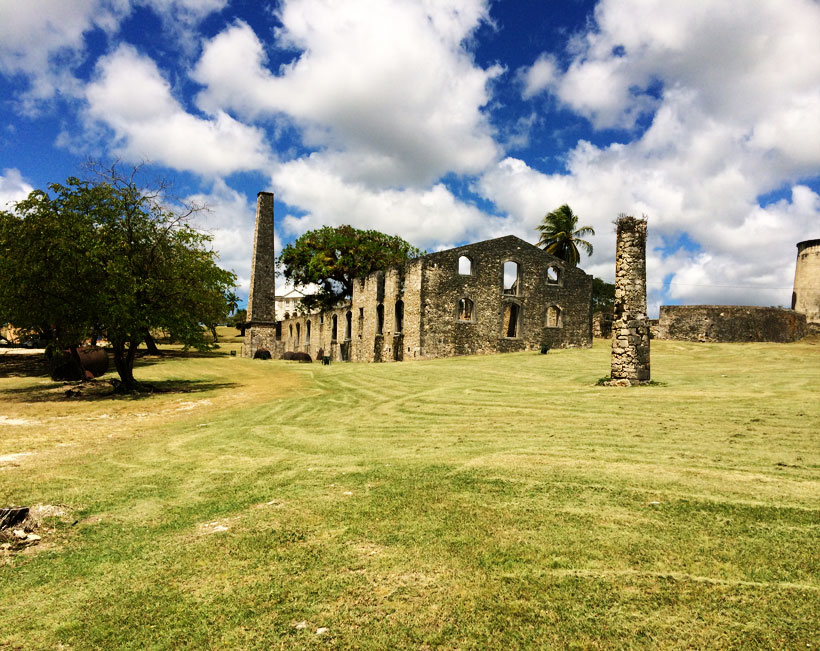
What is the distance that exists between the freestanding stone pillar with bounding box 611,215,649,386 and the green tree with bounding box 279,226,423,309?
34280mm

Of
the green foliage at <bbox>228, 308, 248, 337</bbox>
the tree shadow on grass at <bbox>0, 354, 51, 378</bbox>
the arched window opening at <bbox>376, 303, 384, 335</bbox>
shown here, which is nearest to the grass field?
the tree shadow on grass at <bbox>0, 354, 51, 378</bbox>

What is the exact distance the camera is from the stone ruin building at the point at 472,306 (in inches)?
1226

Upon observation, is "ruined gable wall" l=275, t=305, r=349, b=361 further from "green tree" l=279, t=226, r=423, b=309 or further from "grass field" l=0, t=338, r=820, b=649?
"grass field" l=0, t=338, r=820, b=649

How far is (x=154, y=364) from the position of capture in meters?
29.9

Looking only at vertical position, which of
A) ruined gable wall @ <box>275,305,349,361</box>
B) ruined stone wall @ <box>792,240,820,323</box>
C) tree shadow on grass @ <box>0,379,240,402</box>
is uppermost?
ruined stone wall @ <box>792,240,820,323</box>

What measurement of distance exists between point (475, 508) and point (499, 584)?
1500mm

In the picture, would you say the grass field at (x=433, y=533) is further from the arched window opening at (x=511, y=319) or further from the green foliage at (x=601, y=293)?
the green foliage at (x=601, y=293)

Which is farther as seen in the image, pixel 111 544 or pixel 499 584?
pixel 111 544

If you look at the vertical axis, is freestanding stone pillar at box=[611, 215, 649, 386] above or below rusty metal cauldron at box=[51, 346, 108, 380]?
above

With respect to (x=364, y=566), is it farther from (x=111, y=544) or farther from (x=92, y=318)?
(x=92, y=318)

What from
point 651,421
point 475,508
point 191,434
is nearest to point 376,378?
point 191,434

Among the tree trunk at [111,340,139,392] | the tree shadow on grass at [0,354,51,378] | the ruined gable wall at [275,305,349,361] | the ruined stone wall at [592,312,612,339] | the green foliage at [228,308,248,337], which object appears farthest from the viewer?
the green foliage at [228,308,248,337]

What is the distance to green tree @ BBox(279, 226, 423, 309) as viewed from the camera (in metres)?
48.8

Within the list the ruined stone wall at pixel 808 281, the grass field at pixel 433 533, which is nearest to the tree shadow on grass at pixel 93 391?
the grass field at pixel 433 533
